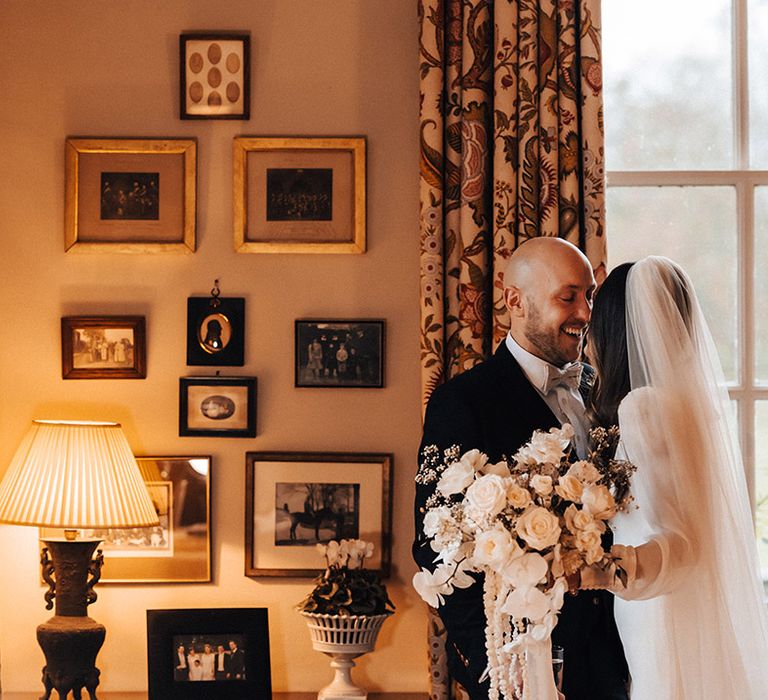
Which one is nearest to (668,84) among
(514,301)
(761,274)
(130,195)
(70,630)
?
(761,274)

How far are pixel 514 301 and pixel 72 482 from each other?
135 cm

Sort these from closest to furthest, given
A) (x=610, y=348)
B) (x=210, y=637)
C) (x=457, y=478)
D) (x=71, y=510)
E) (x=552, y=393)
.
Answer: (x=457, y=478), (x=610, y=348), (x=552, y=393), (x=71, y=510), (x=210, y=637)

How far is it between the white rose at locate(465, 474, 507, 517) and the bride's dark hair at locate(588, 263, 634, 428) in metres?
0.57

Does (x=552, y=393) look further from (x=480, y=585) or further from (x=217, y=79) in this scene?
(x=217, y=79)

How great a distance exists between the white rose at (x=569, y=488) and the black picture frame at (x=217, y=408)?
62.1 inches

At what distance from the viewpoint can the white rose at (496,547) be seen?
1748 millimetres

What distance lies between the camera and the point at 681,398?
6.81ft

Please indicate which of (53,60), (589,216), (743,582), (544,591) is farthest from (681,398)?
(53,60)

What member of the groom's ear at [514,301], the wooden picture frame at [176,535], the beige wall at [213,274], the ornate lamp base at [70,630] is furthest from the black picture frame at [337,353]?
the ornate lamp base at [70,630]

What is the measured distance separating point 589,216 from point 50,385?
1.79 meters

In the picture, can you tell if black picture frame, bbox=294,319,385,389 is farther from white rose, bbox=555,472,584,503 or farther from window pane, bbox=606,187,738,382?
white rose, bbox=555,472,584,503

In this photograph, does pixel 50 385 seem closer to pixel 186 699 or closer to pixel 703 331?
pixel 186 699

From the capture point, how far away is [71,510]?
283cm

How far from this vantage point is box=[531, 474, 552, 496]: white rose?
1.79 meters
